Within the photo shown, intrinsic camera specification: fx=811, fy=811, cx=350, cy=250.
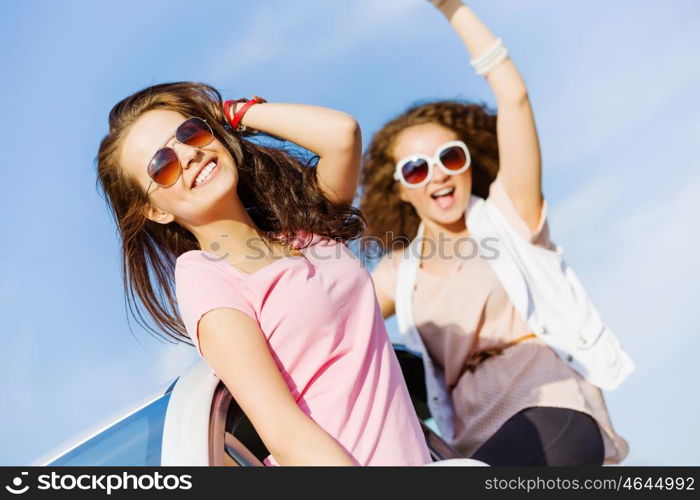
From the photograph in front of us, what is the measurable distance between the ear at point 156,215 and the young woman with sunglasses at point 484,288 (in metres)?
1.59

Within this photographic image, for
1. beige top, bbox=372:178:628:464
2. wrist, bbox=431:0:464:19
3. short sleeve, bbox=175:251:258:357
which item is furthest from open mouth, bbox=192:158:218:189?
wrist, bbox=431:0:464:19

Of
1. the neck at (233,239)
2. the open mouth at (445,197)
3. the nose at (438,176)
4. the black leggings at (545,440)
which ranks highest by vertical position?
the nose at (438,176)

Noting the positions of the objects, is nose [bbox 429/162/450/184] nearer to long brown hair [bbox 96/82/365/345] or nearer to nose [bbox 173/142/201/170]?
long brown hair [bbox 96/82/365/345]

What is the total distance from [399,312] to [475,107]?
1270 mm

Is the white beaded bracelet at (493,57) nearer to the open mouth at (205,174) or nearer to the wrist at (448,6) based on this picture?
the wrist at (448,6)

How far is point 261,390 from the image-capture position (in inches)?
72.4

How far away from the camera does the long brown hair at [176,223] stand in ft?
7.82

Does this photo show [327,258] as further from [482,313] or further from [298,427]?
[482,313]

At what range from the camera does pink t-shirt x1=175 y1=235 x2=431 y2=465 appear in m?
1.99

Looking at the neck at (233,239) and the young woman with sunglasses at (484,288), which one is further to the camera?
the young woman with sunglasses at (484,288)

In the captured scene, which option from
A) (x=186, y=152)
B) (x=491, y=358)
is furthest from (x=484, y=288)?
(x=186, y=152)

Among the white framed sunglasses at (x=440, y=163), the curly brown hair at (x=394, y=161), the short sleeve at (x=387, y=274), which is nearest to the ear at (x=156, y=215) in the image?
the short sleeve at (x=387, y=274)

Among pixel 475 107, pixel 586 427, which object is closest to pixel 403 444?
pixel 586 427
